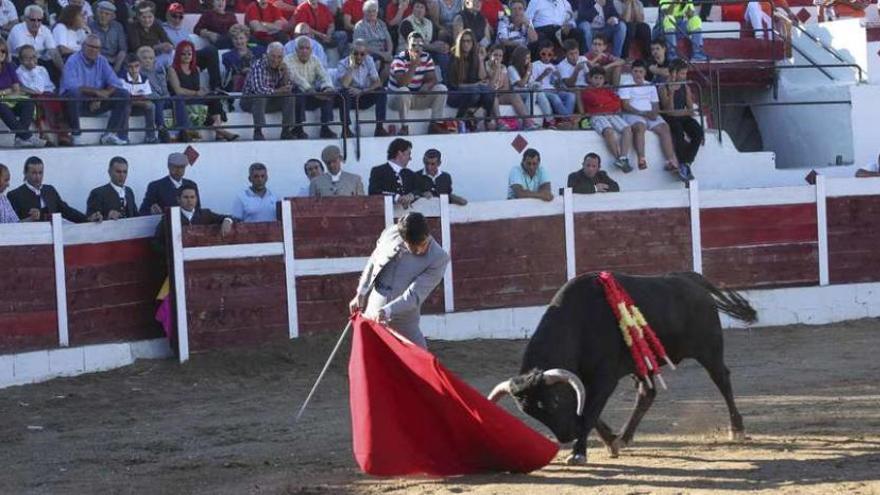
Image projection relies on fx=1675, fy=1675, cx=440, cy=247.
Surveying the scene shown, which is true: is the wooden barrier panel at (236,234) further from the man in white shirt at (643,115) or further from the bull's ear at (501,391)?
the bull's ear at (501,391)

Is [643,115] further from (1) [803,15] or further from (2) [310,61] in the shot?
(1) [803,15]

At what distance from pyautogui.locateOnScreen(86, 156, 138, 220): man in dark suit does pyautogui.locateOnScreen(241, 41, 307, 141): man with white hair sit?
5.24 ft

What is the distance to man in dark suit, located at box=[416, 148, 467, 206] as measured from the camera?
534 inches

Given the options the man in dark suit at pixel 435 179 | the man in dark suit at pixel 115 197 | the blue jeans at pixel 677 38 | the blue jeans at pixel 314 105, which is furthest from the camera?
the blue jeans at pixel 677 38

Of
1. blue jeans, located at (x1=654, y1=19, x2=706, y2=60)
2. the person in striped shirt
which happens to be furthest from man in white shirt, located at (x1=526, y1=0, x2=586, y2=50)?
the person in striped shirt

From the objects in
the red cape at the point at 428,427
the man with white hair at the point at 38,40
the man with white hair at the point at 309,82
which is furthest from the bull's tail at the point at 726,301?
the man with white hair at the point at 38,40

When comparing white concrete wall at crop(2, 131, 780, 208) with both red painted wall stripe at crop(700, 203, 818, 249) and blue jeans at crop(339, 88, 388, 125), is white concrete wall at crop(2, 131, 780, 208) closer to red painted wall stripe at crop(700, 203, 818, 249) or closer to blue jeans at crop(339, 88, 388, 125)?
blue jeans at crop(339, 88, 388, 125)

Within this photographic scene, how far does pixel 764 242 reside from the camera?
15.2m

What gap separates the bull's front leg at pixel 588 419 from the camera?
7984 mm

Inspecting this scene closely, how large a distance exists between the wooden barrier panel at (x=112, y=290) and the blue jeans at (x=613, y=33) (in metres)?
5.86

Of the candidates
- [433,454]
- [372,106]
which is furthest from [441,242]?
[433,454]

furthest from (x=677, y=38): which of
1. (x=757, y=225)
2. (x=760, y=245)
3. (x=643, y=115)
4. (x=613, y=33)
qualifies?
(x=760, y=245)

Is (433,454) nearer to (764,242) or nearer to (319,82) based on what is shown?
(319,82)

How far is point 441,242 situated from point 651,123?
10.3ft
